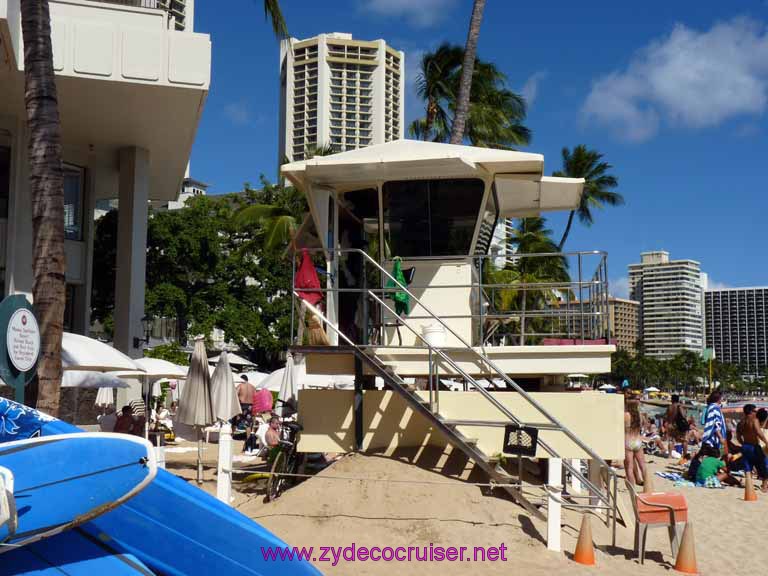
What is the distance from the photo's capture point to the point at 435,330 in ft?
39.2

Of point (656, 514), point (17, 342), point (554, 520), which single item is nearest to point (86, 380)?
point (17, 342)

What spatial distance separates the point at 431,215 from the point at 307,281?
95.0 inches

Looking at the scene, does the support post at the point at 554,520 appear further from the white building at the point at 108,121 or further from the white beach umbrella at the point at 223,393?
the white building at the point at 108,121

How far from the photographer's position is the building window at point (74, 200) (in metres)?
23.5

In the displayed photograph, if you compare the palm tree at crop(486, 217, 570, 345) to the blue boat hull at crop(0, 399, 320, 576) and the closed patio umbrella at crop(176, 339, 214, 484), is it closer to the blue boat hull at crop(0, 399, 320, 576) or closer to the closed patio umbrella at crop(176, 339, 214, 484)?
the closed patio umbrella at crop(176, 339, 214, 484)

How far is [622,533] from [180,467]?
32.2 ft

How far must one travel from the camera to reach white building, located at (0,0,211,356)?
706 inches

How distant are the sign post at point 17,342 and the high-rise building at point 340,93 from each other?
542ft

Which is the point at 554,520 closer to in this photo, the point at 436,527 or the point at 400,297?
the point at 436,527

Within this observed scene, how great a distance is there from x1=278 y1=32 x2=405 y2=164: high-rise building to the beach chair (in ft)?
537

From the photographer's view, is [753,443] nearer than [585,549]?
No

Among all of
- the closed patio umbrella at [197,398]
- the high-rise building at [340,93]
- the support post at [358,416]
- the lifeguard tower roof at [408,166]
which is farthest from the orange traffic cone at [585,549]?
the high-rise building at [340,93]

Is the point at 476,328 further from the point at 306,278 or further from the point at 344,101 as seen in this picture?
the point at 344,101

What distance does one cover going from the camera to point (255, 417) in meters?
24.1
